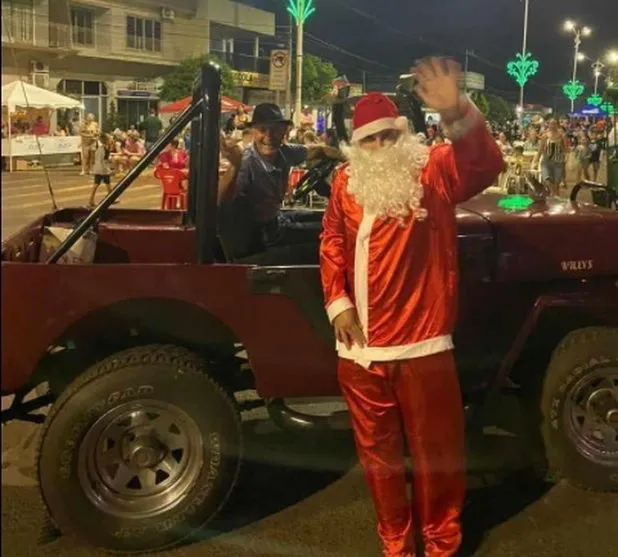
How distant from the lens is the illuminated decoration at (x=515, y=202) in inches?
164

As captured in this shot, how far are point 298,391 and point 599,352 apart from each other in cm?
139

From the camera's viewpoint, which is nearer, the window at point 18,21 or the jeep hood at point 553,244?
the window at point 18,21

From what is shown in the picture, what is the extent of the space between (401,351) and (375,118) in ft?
2.77

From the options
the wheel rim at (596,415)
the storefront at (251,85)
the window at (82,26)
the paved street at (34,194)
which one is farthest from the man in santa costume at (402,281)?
the storefront at (251,85)

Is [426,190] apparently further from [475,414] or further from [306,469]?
[306,469]

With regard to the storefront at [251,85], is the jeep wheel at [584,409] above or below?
below

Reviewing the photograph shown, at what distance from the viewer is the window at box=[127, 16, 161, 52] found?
389cm

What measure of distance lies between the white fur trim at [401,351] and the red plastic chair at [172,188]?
6.59 metres

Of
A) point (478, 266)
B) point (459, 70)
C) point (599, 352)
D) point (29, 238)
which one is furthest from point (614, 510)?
point (29, 238)

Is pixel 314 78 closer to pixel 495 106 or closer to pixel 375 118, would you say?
pixel 495 106

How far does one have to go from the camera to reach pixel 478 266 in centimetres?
375

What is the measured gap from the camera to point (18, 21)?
257 centimetres

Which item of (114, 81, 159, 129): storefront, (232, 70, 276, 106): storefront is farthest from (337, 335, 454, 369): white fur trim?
(232, 70, 276, 106): storefront

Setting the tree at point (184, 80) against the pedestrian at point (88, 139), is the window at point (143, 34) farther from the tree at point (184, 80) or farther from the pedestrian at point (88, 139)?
the pedestrian at point (88, 139)
